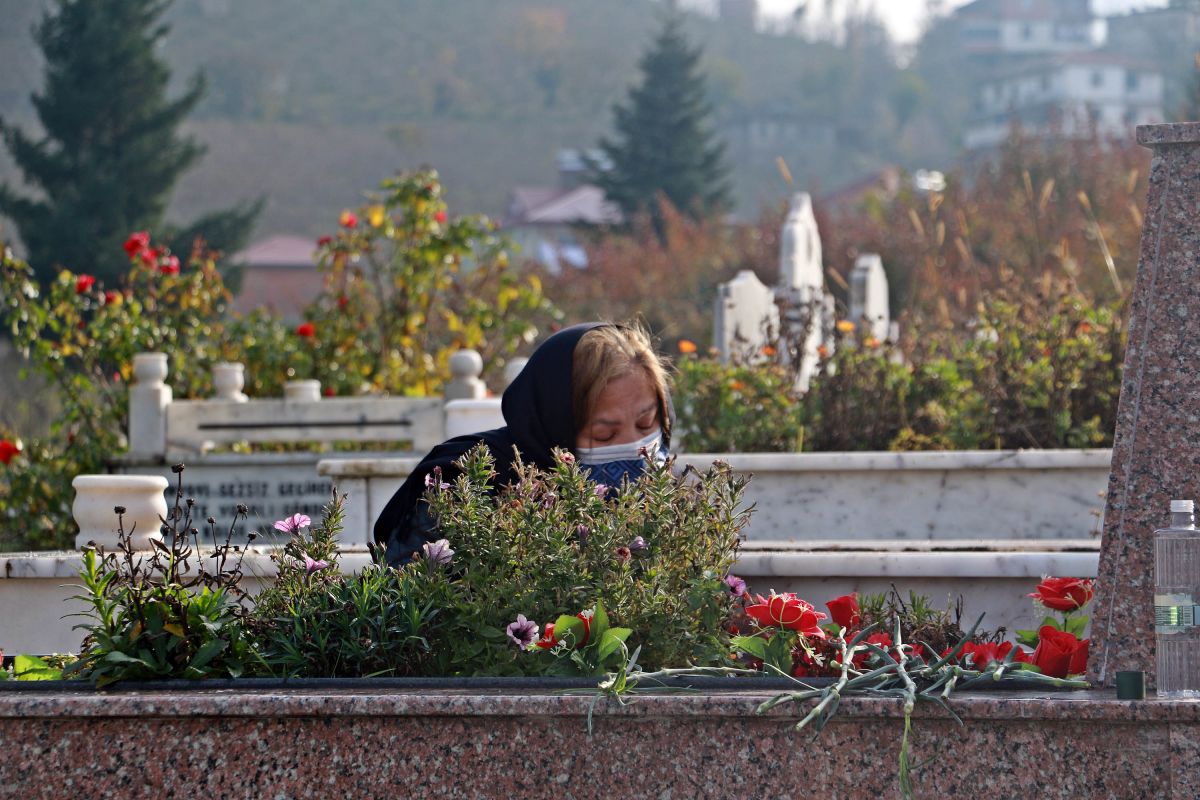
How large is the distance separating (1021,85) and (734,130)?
25029mm

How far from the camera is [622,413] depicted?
3.99m

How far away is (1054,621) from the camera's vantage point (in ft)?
11.9

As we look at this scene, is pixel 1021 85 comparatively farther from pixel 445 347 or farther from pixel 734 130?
pixel 445 347

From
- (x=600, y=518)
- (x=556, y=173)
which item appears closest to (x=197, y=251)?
(x=600, y=518)

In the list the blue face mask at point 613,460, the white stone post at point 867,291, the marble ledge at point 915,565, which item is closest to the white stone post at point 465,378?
the white stone post at point 867,291

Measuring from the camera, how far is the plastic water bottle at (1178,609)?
9.42 feet

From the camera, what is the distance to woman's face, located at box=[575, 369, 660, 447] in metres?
3.97

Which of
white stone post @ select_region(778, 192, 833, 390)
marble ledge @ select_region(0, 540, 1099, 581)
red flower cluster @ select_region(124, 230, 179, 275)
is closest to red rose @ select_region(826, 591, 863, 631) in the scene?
marble ledge @ select_region(0, 540, 1099, 581)

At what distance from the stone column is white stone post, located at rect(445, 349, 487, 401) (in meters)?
7.23

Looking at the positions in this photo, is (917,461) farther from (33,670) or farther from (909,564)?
(33,670)

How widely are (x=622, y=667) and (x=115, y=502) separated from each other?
2.83 m

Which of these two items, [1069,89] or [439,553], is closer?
[439,553]

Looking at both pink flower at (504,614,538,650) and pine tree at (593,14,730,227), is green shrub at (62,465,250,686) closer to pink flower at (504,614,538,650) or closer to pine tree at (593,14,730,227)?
pink flower at (504,614,538,650)

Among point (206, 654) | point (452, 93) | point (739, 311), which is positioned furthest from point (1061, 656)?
point (452, 93)
